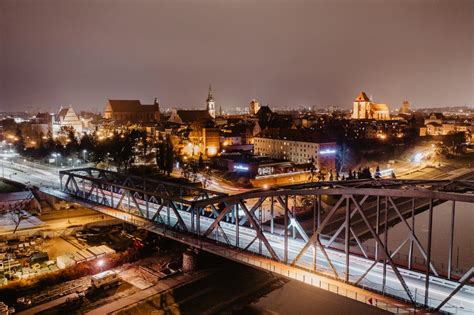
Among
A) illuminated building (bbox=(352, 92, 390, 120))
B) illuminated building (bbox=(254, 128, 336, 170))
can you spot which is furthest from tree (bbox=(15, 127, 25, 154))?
illuminated building (bbox=(352, 92, 390, 120))

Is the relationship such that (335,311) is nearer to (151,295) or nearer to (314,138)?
(151,295)

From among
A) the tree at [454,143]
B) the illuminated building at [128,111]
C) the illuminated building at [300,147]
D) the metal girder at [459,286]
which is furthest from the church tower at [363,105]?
the metal girder at [459,286]

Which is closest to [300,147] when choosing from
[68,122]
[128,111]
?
[68,122]

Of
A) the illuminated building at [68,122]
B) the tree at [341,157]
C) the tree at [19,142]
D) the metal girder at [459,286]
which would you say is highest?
the illuminated building at [68,122]

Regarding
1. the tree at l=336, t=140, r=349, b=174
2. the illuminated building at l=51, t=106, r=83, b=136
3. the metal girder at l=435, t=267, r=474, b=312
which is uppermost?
the illuminated building at l=51, t=106, r=83, b=136

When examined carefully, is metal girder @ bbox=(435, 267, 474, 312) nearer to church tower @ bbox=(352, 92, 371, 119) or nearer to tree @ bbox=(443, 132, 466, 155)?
tree @ bbox=(443, 132, 466, 155)

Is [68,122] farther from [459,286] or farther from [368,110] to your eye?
[368,110]

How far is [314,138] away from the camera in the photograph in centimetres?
4375

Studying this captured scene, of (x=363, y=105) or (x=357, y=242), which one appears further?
(x=363, y=105)

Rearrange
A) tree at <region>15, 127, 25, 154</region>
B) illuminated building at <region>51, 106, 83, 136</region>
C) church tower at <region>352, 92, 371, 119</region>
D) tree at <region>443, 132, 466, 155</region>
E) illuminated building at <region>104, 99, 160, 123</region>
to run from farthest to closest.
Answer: church tower at <region>352, 92, 371, 119</region> < illuminated building at <region>104, 99, 160, 123</region> < tree at <region>443, 132, 466, 155</region> < illuminated building at <region>51, 106, 83, 136</region> < tree at <region>15, 127, 25, 154</region>


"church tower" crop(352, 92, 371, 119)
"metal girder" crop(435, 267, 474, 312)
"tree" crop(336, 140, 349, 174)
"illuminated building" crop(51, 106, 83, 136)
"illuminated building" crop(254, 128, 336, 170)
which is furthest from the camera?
"church tower" crop(352, 92, 371, 119)

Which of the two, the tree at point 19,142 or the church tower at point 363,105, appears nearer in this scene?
the tree at point 19,142

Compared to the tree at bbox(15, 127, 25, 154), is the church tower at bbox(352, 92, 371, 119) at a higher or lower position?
higher

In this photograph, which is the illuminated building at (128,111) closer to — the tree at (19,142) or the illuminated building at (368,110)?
the tree at (19,142)
